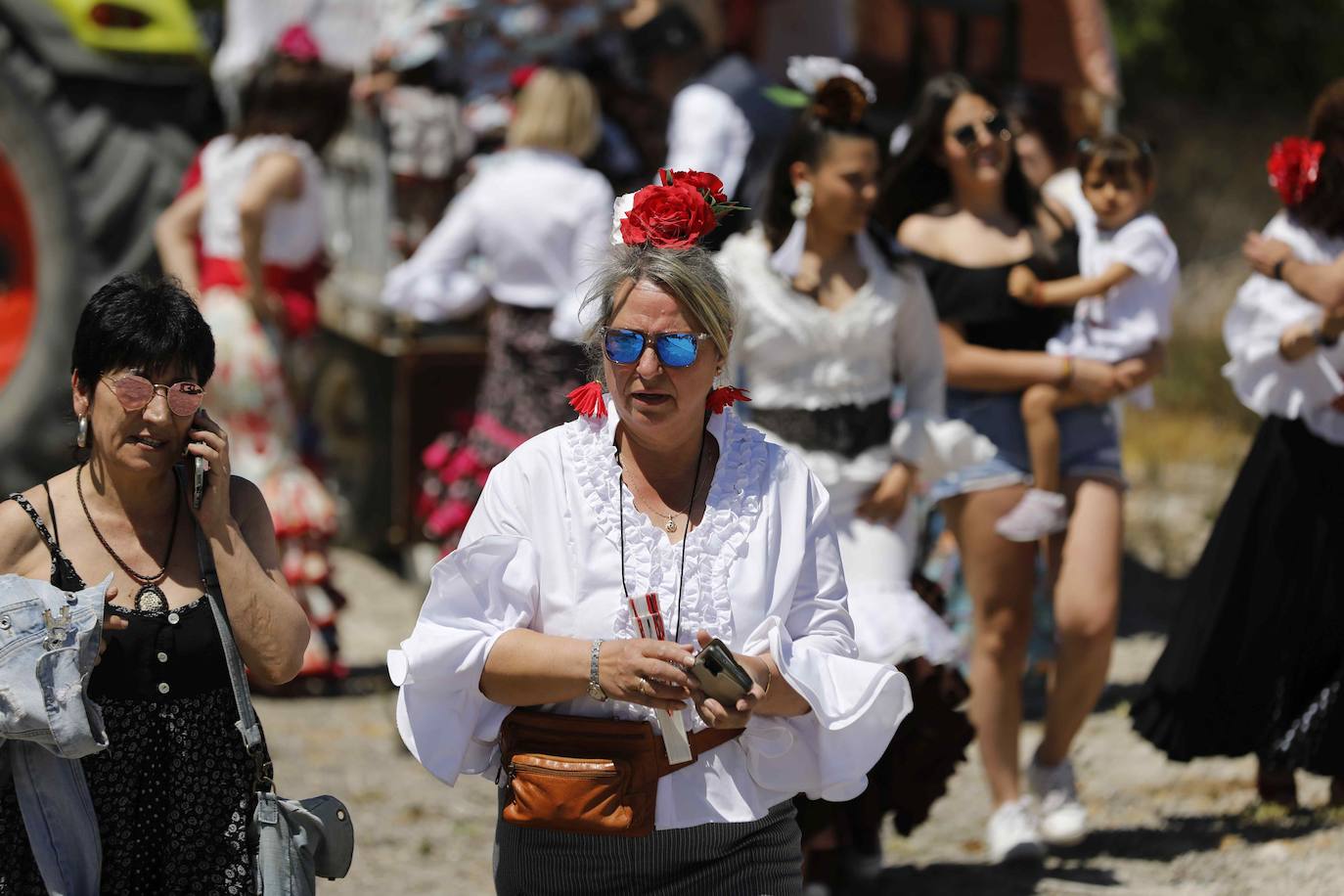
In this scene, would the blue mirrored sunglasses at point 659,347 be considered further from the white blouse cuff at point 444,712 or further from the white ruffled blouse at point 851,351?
the white ruffled blouse at point 851,351

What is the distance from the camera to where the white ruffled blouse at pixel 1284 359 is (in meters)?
4.88

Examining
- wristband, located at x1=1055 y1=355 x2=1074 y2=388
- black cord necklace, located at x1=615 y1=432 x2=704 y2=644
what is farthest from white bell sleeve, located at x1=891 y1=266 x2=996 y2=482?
black cord necklace, located at x1=615 y1=432 x2=704 y2=644

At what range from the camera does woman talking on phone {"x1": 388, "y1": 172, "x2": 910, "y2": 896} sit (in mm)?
2812

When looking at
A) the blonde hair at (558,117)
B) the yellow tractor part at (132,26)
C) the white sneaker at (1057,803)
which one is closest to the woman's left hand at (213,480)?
the white sneaker at (1057,803)

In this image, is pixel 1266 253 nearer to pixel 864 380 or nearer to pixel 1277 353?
pixel 1277 353

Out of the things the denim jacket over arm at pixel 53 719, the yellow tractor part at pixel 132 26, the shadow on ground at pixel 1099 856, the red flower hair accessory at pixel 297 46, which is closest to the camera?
the denim jacket over arm at pixel 53 719

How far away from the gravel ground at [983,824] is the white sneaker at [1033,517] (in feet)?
2.72

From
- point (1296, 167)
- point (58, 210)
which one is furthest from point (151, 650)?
point (58, 210)

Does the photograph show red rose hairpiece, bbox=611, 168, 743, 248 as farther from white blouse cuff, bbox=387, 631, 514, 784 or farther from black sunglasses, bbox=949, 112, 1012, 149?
black sunglasses, bbox=949, 112, 1012, 149

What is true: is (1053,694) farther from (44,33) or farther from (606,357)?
(44,33)

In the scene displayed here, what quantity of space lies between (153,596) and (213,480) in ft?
0.65

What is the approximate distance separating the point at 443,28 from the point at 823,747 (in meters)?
5.15

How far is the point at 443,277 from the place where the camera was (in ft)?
19.1

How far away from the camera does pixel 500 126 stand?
7406 millimetres
